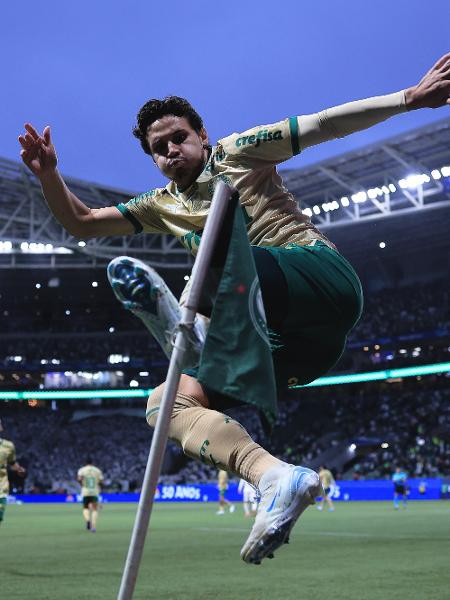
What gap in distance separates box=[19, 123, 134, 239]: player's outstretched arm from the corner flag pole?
1.54 metres

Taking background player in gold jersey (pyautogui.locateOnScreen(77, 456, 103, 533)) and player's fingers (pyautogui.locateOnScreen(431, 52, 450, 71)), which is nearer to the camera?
player's fingers (pyautogui.locateOnScreen(431, 52, 450, 71))

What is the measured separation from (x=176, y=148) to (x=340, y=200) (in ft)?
94.6

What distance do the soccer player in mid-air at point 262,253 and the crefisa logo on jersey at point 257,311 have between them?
0.09m

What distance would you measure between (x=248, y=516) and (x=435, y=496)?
1366cm

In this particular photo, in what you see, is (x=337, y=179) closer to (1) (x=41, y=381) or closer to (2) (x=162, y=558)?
(2) (x=162, y=558)

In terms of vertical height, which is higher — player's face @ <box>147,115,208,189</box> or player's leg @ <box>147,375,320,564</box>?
player's face @ <box>147,115,208,189</box>

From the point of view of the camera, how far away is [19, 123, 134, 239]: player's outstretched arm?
4.21 m

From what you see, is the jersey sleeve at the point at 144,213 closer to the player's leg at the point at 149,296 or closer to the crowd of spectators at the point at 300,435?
the player's leg at the point at 149,296

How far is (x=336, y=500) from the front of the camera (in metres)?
37.3

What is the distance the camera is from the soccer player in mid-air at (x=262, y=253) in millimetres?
3096

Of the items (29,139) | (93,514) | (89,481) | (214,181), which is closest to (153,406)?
(214,181)

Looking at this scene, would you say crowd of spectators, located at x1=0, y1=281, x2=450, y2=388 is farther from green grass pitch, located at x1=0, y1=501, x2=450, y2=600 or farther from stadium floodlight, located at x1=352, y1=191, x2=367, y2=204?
green grass pitch, located at x1=0, y1=501, x2=450, y2=600

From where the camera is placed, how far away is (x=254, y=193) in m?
3.78

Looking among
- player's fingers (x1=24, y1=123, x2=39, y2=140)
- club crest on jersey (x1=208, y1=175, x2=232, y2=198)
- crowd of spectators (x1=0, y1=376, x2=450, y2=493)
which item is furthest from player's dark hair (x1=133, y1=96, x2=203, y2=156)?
crowd of spectators (x1=0, y1=376, x2=450, y2=493)
